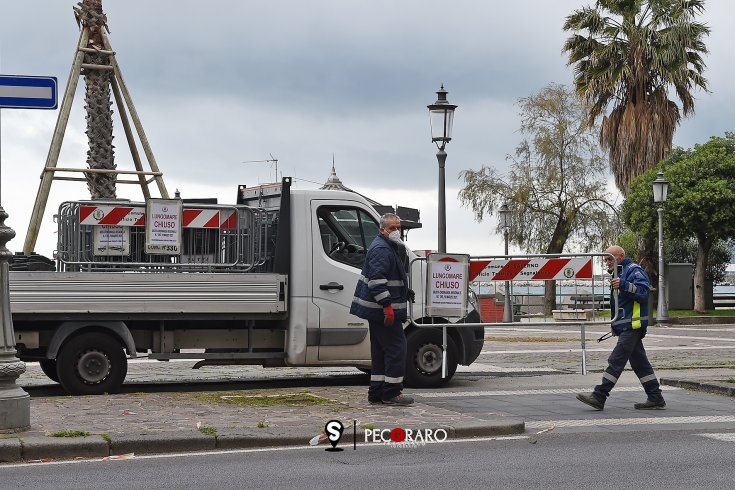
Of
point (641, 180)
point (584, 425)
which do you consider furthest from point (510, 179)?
point (584, 425)

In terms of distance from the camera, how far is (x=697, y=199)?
127ft

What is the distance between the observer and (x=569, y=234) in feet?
162

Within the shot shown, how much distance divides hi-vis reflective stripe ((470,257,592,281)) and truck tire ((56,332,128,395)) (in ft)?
14.5

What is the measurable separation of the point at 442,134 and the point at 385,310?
9.51m

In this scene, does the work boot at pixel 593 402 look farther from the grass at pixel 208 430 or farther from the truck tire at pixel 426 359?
the grass at pixel 208 430

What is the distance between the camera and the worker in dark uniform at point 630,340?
35.5 ft

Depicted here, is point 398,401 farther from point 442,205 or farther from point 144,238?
point 442,205

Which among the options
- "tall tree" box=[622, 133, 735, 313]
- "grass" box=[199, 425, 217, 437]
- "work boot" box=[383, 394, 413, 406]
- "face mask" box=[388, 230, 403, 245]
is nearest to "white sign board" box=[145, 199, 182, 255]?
"face mask" box=[388, 230, 403, 245]

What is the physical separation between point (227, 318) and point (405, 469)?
233 inches

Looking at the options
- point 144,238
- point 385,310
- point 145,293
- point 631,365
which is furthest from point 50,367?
point 631,365

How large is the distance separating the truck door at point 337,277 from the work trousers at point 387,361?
2.31 meters

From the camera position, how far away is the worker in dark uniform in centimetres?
1082

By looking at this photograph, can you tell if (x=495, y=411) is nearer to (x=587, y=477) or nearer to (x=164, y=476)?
(x=587, y=477)

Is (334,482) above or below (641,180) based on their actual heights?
below
